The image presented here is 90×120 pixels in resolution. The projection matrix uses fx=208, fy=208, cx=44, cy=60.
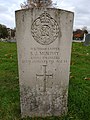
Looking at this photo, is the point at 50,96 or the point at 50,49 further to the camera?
the point at 50,96

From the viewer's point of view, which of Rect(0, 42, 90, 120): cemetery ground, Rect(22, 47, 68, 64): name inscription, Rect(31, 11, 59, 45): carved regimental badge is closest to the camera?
Rect(31, 11, 59, 45): carved regimental badge

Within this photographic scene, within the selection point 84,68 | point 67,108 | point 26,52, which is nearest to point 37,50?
point 26,52

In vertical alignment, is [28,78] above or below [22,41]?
below

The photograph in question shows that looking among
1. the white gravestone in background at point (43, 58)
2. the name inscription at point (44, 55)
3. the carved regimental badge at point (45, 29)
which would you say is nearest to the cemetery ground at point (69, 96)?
the white gravestone in background at point (43, 58)

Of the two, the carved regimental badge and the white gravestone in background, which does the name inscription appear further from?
the carved regimental badge

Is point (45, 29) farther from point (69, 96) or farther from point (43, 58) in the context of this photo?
point (69, 96)

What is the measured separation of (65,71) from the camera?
3516 mm

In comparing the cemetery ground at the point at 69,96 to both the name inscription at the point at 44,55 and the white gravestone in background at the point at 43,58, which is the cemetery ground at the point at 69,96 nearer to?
the white gravestone in background at the point at 43,58

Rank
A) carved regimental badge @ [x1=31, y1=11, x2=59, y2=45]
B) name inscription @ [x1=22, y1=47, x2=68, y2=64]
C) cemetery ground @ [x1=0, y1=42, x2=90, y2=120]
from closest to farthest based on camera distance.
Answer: carved regimental badge @ [x1=31, y1=11, x2=59, y2=45]
name inscription @ [x1=22, y1=47, x2=68, y2=64]
cemetery ground @ [x1=0, y1=42, x2=90, y2=120]

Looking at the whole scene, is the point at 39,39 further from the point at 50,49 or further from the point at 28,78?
the point at 28,78

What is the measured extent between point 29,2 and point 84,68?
67.6ft

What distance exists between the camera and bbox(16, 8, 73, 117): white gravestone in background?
129 inches

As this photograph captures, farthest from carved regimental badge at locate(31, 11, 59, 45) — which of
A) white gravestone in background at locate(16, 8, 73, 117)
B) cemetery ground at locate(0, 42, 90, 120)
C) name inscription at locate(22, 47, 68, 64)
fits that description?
cemetery ground at locate(0, 42, 90, 120)

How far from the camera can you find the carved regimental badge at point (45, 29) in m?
3.26
